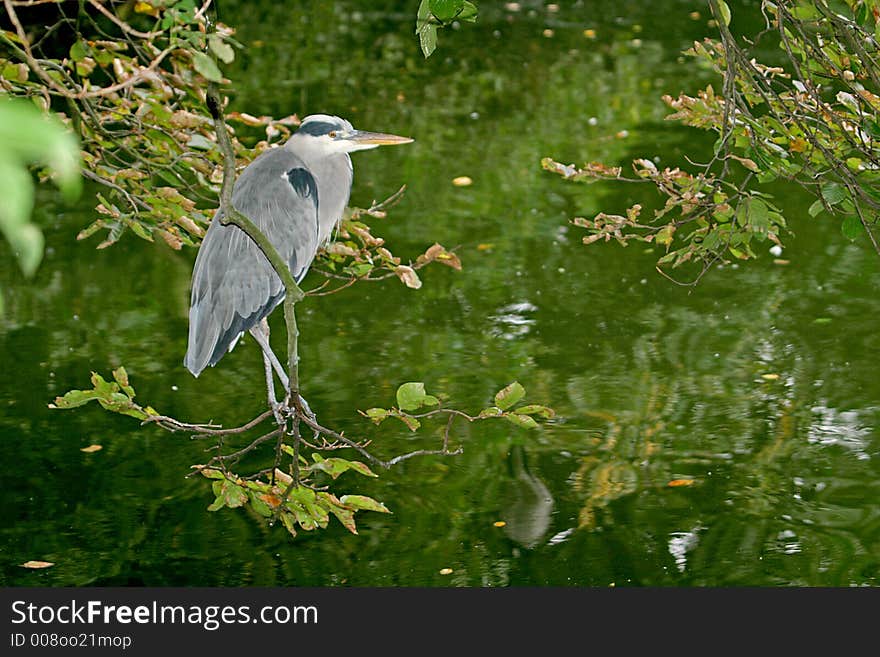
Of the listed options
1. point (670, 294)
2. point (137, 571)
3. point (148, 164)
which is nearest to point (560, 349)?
point (670, 294)

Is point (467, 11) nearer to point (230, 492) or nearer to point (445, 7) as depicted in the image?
point (445, 7)

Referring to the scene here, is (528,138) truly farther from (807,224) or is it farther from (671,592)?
(671,592)

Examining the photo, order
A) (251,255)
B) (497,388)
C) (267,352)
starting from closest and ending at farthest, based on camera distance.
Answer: (267,352) < (251,255) < (497,388)

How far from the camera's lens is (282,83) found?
8828 millimetres

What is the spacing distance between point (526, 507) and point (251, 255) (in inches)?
51.5

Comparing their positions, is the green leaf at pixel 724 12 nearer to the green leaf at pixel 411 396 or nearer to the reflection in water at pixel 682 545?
the green leaf at pixel 411 396

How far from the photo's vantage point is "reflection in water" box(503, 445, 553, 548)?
11.7 ft

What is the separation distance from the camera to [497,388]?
14.7 feet

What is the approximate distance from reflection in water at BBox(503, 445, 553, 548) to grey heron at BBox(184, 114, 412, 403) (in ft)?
3.36

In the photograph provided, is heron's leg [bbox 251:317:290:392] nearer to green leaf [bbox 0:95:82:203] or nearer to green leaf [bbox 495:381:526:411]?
green leaf [bbox 495:381:526:411]

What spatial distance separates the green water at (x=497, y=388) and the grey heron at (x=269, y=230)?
83 cm

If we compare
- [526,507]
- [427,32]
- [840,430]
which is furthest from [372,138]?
[840,430]

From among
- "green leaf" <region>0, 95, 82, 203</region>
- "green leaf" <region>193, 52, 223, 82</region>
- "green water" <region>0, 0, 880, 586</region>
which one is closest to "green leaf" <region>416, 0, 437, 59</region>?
"green leaf" <region>193, 52, 223, 82</region>

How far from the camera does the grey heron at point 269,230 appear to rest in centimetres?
274
